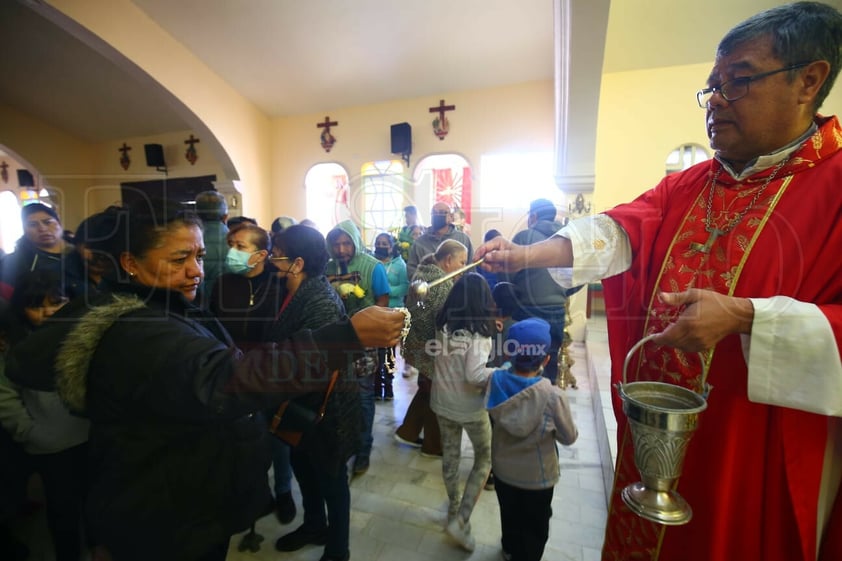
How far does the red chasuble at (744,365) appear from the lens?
0.90 m

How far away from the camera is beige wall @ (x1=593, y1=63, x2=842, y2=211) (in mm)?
6027

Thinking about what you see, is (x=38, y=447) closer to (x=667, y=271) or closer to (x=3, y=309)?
(x=3, y=309)

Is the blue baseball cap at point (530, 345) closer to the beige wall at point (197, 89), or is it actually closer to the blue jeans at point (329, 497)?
the blue jeans at point (329, 497)

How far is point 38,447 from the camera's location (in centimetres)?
176

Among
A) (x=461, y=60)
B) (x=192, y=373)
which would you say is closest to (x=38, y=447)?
(x=192, y=373)

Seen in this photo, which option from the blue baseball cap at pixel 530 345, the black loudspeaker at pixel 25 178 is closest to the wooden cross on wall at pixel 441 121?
the blue baseball cap at pixel 530 345

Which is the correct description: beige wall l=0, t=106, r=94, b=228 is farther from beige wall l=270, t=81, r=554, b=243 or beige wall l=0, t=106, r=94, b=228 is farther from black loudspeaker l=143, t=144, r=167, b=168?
beige wall l=270, t=81, r=554, b=243

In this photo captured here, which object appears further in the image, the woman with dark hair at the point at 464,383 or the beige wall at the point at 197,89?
the beige wall at the point at 197,89

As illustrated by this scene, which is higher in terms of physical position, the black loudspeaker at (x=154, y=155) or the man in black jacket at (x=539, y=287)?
the black loudspeaker at (x=154, y=155)

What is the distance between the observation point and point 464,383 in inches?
85.7

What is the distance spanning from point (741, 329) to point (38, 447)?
2.75 meters

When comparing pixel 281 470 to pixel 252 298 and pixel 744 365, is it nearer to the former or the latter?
pixel 252 298

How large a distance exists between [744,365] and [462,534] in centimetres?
171

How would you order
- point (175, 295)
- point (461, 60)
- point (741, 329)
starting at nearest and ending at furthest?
point (741, 329), point (175, 295), point (461, 60)
